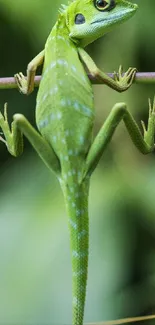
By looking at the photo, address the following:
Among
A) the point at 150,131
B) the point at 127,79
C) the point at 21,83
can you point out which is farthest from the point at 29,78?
the point at 150,131

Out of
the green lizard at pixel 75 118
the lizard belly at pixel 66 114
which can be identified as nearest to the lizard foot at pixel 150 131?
the green lizard at pixel 75 118

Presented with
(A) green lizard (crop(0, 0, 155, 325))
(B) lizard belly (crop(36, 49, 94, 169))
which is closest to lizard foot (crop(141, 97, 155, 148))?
(A) green lizard (crop(0, 0, 155, 325))

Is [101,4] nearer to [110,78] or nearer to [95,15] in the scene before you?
[95,15]

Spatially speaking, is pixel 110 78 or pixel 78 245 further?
pixel 110 78

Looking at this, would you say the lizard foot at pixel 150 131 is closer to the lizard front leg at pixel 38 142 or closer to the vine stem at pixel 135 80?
the vine stem at pixel 135 80

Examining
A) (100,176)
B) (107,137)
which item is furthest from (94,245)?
(107,137)

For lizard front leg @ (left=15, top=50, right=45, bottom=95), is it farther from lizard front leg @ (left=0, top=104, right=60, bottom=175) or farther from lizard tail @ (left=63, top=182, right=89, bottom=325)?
lizard tail @ (left=63, top=182, right=89, bottom=325)
